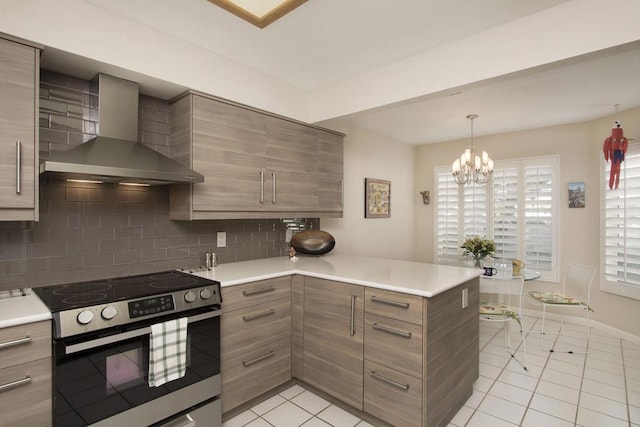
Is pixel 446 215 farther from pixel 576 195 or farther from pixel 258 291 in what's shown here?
pixel 258 291

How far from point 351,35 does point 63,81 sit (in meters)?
1.79

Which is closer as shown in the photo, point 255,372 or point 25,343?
point 25,343

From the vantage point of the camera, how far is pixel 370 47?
233 cm

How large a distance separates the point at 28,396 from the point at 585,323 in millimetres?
5083

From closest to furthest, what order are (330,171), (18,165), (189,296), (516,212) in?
(18,165)
(189,296)
(330,171)
(516,212)

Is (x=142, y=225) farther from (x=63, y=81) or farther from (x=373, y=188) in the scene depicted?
(x=373, y=188)

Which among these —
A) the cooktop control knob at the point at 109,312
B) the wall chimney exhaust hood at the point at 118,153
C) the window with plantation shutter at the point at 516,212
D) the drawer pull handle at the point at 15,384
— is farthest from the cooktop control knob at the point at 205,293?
the window with plantation shutter at the point at 516,212

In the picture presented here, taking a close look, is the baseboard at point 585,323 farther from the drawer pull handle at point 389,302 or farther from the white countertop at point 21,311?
the white countertop at point 21,311

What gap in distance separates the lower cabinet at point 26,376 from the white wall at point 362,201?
2570 mm

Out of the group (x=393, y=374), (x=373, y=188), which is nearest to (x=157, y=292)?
(x=393, y=374)

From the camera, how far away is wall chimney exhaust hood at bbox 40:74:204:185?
177 centimetres

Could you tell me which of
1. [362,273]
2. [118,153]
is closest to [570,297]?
[362,273]

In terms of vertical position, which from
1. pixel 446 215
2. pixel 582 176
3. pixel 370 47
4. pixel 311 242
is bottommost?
pixel 311 242

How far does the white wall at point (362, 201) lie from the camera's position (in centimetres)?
400
